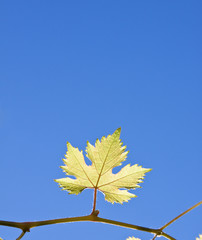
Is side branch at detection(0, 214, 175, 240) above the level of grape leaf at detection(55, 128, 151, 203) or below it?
below

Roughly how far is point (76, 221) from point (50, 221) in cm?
10

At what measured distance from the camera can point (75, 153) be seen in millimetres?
1159

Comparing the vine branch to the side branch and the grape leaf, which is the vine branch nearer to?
the side branch

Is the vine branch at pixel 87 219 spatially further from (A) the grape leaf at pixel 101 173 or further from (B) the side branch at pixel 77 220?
(A) the grape leaf at pixel 101 173

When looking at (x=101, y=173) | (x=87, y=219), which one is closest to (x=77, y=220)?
(x=87, y=219)

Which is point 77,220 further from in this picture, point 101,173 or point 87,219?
point 101,173

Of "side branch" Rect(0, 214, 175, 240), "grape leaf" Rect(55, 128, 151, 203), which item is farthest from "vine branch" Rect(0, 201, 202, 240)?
"grape leaf" Rect(55, 128, 151, 203)

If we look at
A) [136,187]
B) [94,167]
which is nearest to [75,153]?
[94,167]

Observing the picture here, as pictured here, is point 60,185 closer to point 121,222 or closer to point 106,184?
point 106,184

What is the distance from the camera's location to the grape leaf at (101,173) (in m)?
1.13

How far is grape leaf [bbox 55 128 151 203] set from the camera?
1.13m

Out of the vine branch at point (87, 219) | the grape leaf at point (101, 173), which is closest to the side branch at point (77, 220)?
the vine branch at point (87, 219)

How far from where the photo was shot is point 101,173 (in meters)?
1.18

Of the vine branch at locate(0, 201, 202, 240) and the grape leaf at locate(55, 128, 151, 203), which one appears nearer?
the vine branch at locate(0, 201, 202, 240)
